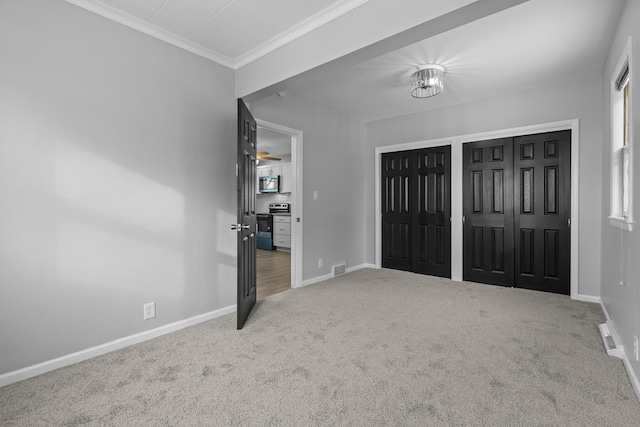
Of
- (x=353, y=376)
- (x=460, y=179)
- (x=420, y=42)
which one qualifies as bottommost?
(x=353, y=376)

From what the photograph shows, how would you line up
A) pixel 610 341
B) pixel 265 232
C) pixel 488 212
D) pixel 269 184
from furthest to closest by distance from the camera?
pixel 269 184 < pixel 265 232 < pixel 488 212 < pixel 610 341

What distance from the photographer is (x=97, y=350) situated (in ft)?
7.50

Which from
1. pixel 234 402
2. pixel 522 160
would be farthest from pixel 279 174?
pixel 234 402

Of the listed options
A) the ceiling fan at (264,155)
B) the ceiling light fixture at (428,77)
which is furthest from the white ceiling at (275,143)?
the ceiling light fixture at (428,77)

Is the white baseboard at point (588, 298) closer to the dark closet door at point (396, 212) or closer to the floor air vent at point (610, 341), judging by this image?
the floor air vent at point (610, 341)

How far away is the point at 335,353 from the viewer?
228 cm

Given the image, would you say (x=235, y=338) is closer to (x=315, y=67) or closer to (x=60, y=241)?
(x=60, y=241)

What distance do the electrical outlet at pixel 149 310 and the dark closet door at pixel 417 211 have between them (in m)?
3.51

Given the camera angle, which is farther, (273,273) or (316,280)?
(273,273)

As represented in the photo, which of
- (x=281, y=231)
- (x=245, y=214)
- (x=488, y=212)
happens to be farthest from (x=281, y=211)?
(x=245, y=214)

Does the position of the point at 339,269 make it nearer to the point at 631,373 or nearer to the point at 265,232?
the point at 631,373

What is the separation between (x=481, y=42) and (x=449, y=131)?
180 cm

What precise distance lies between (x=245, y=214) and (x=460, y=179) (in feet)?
9.86

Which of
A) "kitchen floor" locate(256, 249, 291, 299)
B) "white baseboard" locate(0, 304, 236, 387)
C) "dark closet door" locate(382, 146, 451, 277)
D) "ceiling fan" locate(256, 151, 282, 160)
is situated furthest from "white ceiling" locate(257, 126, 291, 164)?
"white baseboard" locate(0, 304, 236, 387)
